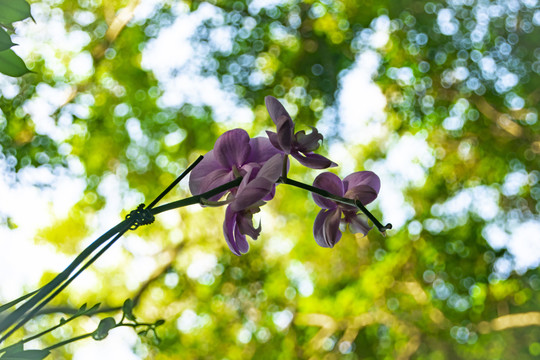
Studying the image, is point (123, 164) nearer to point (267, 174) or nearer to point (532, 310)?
point (532, 310)

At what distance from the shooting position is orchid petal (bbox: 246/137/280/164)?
28 centimetres

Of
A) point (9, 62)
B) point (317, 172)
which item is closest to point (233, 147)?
point (9, 62)

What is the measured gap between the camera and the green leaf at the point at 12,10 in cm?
22

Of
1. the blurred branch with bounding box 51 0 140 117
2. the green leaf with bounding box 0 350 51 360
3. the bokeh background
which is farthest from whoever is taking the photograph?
the blurred branch with bounding box 51 0 140 117

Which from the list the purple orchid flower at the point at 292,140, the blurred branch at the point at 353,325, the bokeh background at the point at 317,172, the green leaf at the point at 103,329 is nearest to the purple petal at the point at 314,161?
the purple orchid flower at the point at 292,140

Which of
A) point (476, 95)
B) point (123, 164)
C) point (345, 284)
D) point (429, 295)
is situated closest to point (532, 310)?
point (429, 295)

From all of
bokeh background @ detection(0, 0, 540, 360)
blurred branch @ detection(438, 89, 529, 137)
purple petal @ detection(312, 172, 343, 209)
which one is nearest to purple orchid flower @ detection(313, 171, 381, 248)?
purple petal @ detection(312, 172, 343, 209)

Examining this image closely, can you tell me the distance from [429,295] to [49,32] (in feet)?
8.76

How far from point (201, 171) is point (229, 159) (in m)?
0.02

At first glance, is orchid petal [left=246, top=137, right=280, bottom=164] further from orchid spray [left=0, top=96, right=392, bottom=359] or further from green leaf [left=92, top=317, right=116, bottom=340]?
green leaf [left=92, top=317, right=116, bottom=340]

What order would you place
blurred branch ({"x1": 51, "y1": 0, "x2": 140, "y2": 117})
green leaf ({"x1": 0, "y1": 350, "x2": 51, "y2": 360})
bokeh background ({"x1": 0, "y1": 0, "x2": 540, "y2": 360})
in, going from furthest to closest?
blurred branch ({"x1": 51, "y1": 0, "x2": 140, "y2": 117})
bokeh background ({"x1": 0, "y1": 0, "x2": 540, "y2": 360})
green leaf ({"x1": 0, "y1": 350, "x2": 51, "y2": 360})

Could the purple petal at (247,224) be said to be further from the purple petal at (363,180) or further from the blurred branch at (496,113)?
the blurred branch at (496,113)

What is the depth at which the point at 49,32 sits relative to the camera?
8.72ft

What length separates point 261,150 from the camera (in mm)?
278
